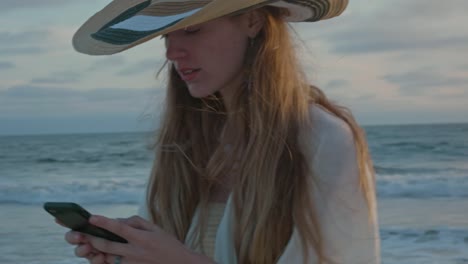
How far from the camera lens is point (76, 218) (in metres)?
1.90

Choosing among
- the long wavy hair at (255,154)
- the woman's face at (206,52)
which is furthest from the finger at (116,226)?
the woman's face at (206,52)

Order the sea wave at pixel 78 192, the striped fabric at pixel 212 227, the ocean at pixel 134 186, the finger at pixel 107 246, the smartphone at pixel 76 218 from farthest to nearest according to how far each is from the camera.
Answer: the sea wave at pixel 78 192 → the ocean at pixel 134 186 → the striped fabric at pixel 212 227 → the finger at pixel 107 246 → the smartphone at pixel 76 218

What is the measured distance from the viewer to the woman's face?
87.2 inches

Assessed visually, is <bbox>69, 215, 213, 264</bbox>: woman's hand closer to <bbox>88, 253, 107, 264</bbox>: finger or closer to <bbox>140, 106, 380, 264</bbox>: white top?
<bbox>88, 253, 107, 264</bbox>: finger

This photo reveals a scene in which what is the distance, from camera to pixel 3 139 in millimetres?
28438

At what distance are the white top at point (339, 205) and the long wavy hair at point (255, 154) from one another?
25mm

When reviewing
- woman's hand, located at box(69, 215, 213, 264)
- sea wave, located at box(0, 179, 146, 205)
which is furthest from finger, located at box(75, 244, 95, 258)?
sea wave, located at box(0, 179, 146, 205)

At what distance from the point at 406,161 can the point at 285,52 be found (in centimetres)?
1618

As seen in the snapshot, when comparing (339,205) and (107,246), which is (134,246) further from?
(339,205)

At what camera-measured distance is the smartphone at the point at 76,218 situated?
1859 millimetres

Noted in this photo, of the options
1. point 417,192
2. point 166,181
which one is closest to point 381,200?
point 417,192

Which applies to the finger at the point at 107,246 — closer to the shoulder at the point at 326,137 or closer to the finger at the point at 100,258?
the finger at the point at 100,258

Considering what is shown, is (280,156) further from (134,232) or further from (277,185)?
(134,232)

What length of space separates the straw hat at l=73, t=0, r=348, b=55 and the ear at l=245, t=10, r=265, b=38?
0.06m
